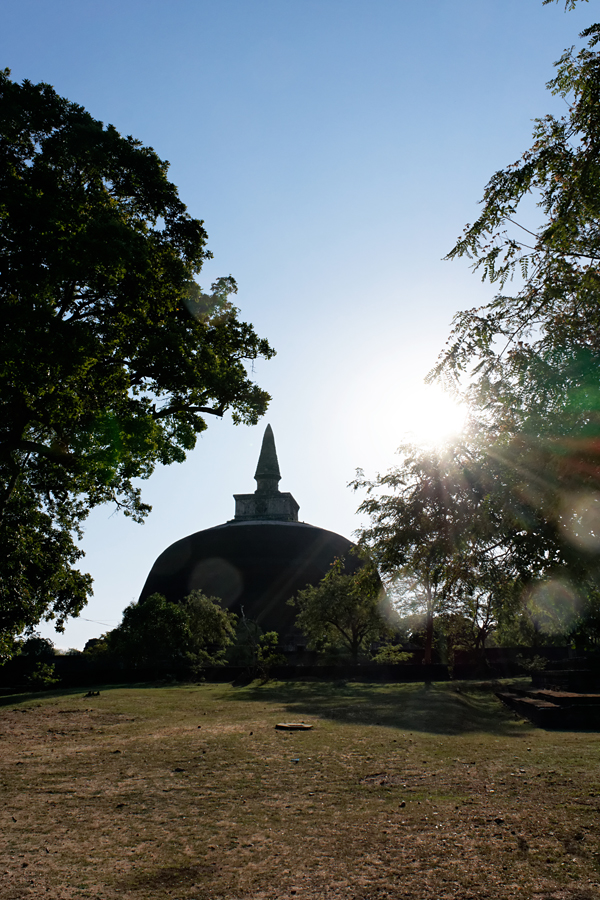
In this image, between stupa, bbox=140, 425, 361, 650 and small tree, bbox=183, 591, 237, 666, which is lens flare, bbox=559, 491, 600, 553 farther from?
stupa, bbox=140, 425, 361, 650

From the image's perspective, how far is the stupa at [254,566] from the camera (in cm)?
6053

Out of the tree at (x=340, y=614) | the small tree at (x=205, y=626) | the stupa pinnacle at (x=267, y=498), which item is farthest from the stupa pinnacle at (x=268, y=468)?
the tree at (x=340, y=614)

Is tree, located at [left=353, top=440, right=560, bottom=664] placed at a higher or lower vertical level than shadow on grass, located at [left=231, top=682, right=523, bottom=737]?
higher

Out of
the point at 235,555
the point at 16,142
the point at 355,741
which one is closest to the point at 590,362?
the point at 355,741

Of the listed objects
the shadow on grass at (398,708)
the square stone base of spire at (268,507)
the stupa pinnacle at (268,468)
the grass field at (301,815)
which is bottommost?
the shadow on grass at (398,708)

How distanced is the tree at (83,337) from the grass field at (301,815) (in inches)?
181

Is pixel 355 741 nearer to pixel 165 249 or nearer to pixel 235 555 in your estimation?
pixel 165 249

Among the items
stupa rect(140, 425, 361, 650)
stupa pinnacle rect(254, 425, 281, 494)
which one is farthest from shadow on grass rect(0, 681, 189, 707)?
stupa pinnacle rect(254, 425, 281, 494)

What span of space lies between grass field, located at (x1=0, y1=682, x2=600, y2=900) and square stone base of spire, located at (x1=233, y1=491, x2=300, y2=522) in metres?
67.4

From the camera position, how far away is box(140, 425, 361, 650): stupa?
6053 cm

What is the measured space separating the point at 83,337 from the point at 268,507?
69566 millimetres

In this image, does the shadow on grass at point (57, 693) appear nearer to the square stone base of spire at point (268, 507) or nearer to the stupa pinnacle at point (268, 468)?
the square stone base of spire at point (268, 507)

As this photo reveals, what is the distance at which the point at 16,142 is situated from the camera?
11.1 m

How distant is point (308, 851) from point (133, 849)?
1414 millimetres
